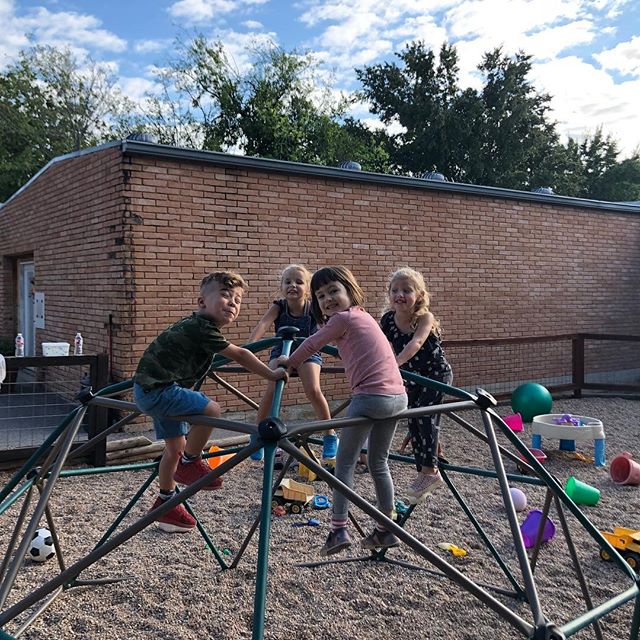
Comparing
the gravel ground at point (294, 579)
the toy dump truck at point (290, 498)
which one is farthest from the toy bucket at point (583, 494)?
the toy dump truck at point (290, 498)

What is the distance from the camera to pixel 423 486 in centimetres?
393

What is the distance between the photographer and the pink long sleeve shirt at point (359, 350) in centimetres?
269

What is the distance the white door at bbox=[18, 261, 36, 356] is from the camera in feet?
36.4

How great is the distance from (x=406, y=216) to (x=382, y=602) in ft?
21.7

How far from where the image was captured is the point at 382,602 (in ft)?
10.9

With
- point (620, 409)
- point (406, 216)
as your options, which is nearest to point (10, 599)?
point (406, 216)

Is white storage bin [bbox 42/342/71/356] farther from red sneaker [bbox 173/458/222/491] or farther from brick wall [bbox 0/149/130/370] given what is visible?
red sneaker [bbox 173/458/222/491]

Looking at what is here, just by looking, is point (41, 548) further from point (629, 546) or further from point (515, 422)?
point (515, 422)

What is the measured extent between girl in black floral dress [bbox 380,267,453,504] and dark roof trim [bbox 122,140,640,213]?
383 centimetres

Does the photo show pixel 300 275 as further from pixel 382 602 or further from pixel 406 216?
pixel 406 216

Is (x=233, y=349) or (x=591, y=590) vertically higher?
(x=233, y=349)

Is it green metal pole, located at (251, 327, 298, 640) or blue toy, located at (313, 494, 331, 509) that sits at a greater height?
green metal pole, located at (251, 327, 298, 640)

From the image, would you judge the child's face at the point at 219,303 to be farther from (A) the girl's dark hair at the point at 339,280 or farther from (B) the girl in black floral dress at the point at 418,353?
(B) the girl in black floral dress at the point at 418,353

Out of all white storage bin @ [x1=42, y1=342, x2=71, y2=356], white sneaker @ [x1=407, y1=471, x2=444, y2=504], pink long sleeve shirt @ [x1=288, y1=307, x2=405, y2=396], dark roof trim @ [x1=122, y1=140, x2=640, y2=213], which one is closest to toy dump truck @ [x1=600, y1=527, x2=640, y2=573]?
white sneaker @ [x1=407, y1=471, x2=444, y2=504]
